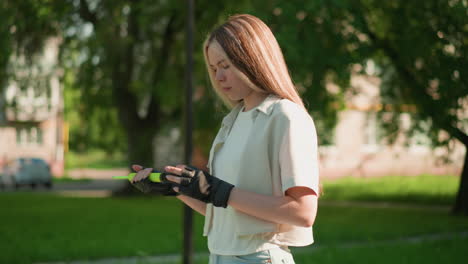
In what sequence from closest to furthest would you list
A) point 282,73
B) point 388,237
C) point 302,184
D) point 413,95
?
1. point 302,184
2. point 282,73
3. point 388,237
4. point 413,95

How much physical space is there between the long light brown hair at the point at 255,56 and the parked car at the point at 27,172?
27858 mm

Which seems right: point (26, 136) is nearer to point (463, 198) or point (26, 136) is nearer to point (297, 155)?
point (463, 198)

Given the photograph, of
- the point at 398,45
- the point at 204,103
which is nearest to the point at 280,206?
the point at 398,45

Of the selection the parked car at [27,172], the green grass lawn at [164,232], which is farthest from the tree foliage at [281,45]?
the parked car at [27,172]

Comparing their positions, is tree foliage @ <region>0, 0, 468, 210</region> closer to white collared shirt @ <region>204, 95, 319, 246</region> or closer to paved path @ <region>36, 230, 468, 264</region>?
paved path @ <region>36, 230, 468, 264</region>

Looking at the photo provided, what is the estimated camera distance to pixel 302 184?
6.48 feet

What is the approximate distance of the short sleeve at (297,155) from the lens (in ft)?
6.49

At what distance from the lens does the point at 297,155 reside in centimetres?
199

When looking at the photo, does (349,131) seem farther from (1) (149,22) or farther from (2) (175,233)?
(2) (175,233)

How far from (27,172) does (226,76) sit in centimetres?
2801

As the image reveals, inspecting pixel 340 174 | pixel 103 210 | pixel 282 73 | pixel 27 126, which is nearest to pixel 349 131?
pixel 340 174

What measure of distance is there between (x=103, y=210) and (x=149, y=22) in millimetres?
5363

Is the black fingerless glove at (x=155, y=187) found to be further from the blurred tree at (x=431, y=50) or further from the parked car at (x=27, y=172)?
the parked car at (x=27, y=172)

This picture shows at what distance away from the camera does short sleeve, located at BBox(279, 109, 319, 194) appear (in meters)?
1.98
